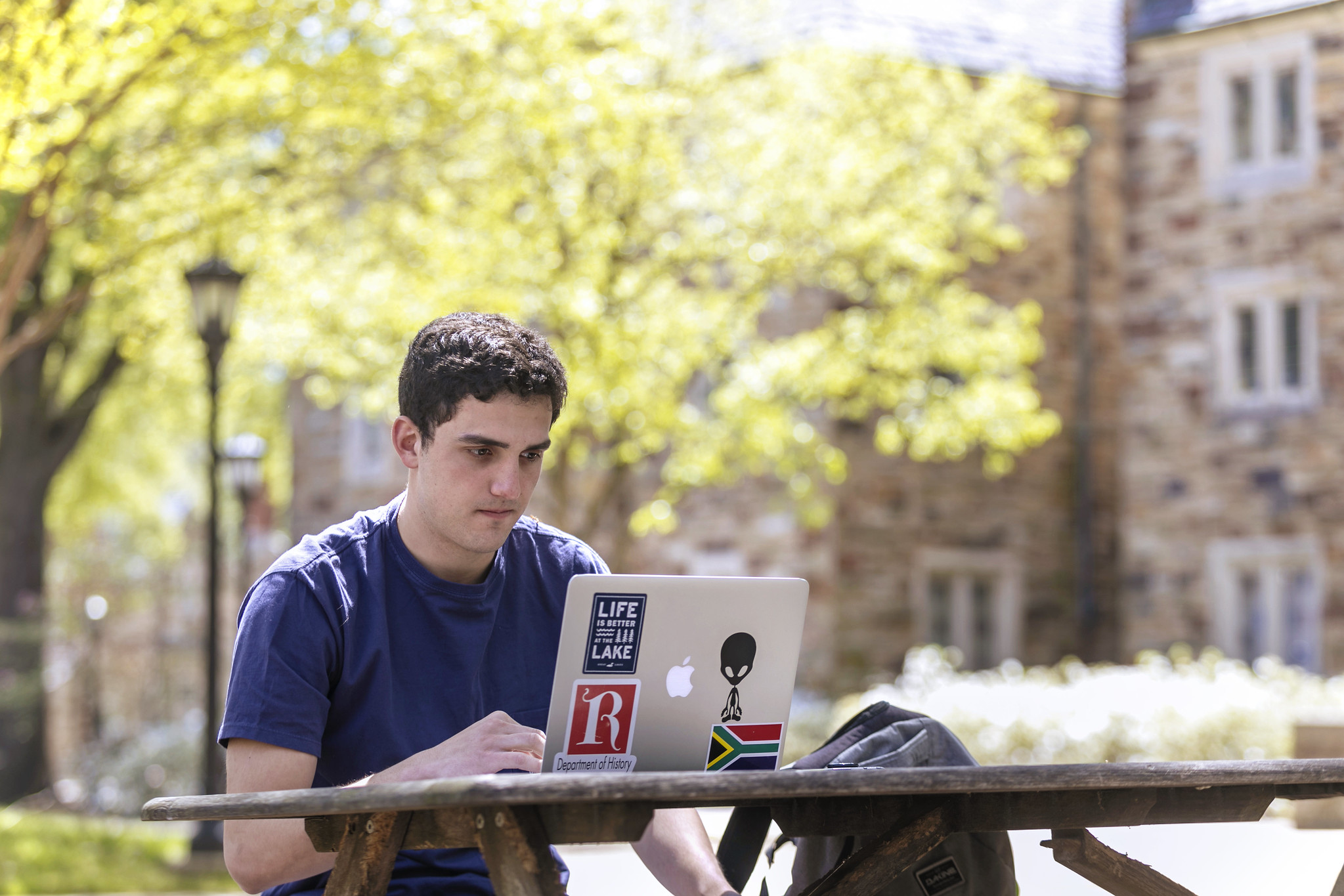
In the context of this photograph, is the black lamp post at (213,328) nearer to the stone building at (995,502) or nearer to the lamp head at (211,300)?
the lamp head at (211,300)

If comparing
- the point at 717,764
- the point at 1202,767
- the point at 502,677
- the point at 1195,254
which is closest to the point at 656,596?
the point at 717,764

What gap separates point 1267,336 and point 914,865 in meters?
14.3

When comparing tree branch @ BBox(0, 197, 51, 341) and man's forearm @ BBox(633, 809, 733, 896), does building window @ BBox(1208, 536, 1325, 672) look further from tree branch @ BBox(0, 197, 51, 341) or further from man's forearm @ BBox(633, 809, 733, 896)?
man's forearm @ BBox(633, 809, 733, 896)

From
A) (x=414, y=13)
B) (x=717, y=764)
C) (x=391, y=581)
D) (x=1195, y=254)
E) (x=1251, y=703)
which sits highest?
(x=414, y=13)

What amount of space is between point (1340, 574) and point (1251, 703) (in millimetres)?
5266

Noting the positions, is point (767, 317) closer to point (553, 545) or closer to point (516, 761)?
point (553, 545)

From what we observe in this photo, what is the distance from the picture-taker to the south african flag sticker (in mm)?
2617

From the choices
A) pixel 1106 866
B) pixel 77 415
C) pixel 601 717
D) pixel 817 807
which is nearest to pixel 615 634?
pixel 601 717

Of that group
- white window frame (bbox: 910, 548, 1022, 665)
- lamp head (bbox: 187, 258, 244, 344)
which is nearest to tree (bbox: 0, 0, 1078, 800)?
lamp head (bbox: 187, 258, 244, 344)

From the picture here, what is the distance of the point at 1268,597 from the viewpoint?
52.1ft

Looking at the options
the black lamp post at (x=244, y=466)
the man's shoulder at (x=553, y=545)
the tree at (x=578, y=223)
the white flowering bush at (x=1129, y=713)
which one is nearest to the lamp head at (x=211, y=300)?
the tree at (x=578, y=223)

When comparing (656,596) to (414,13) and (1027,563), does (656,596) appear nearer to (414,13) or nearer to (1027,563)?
(414,13)

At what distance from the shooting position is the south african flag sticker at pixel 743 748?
2.62m

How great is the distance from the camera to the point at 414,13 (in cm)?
1057
